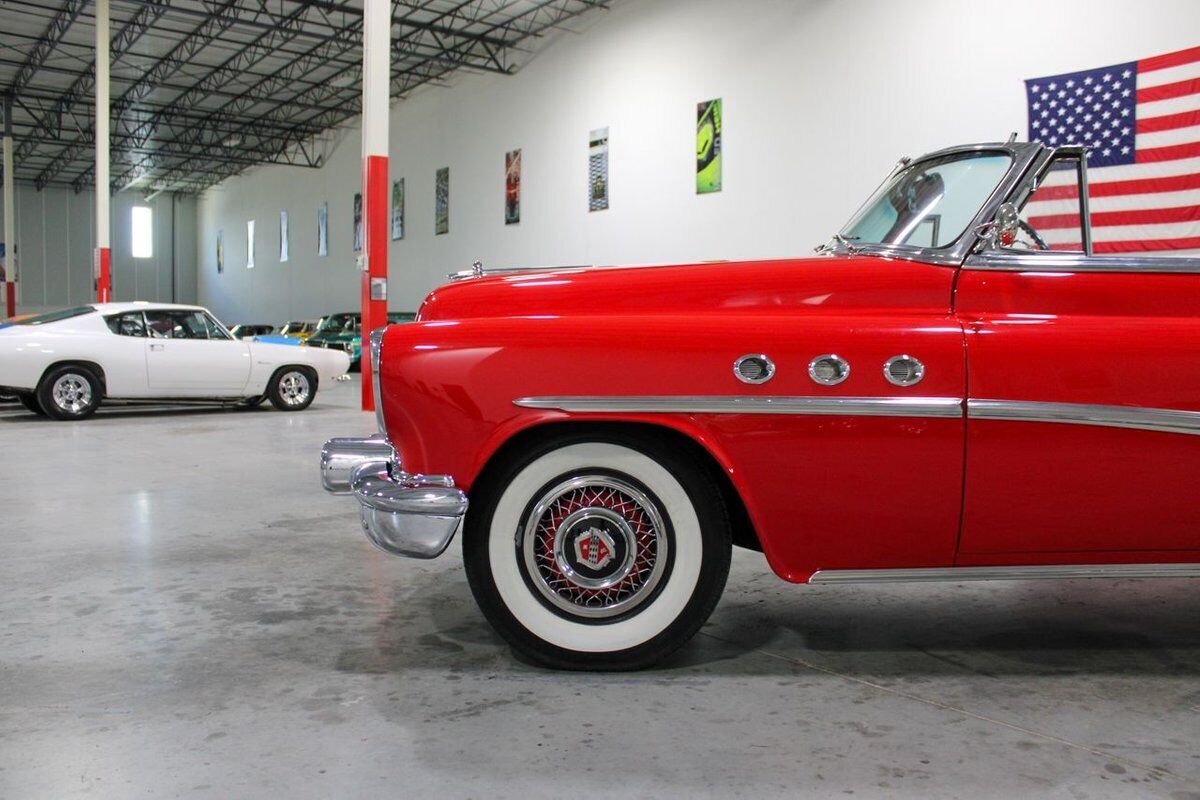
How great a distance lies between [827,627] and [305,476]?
14.4 feet

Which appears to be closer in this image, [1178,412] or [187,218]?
[1178,412]

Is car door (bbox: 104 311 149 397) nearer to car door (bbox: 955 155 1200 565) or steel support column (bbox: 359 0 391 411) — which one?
steel support column (bbox: 359 0 391 411)

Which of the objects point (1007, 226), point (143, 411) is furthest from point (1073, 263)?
point (143, 411)

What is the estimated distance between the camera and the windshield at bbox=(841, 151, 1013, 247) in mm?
3045

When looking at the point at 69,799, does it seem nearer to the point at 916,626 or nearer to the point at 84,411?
the point at 916,626

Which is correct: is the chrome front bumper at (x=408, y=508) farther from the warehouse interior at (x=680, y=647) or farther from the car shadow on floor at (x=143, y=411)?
the car shadow on floor at (x=143, y=411)

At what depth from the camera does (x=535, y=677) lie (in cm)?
283

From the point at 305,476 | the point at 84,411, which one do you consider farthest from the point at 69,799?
the point at 84,411

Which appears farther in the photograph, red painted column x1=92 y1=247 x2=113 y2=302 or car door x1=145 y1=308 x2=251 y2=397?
red painted column x1=92 y1=247 x2=113 y2=302

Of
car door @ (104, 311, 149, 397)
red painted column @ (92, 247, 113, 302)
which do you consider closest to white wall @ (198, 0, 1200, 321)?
red painted column @ (92, 247, 113, 302)

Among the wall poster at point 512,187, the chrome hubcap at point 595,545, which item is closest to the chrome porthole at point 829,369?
the chrome hubcap at point 595,545

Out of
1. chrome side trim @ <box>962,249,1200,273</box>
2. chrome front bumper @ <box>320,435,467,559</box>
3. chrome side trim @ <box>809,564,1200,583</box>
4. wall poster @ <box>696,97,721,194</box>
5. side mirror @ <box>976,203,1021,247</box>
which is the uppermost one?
wall poster @ <box>696,97,721,194</box>

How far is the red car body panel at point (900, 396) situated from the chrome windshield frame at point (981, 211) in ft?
0.22

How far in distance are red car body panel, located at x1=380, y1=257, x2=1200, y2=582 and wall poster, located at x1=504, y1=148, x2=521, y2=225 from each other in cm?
1922
